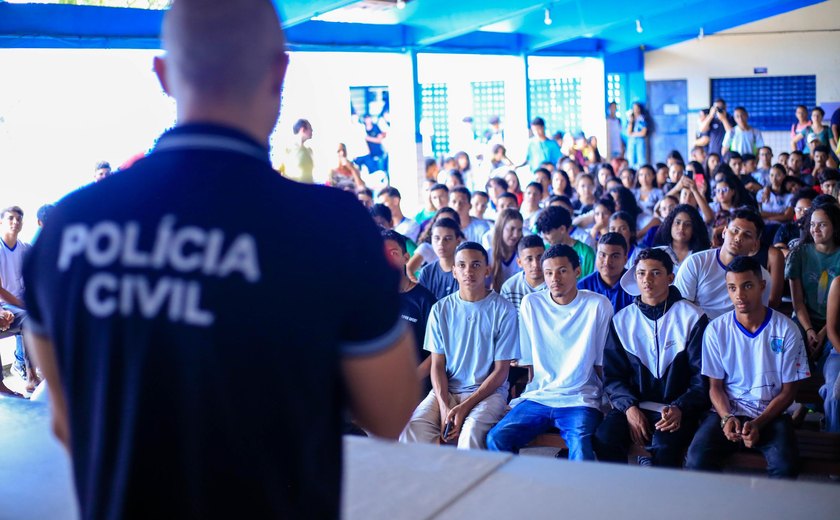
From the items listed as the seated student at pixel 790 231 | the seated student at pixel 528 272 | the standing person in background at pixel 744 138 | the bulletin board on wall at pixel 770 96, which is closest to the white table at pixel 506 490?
the seated student at pixel 528 272

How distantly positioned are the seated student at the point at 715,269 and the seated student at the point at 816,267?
1.02ft

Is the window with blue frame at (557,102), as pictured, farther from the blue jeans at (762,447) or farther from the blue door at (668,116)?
the blue jeans at (762,447)

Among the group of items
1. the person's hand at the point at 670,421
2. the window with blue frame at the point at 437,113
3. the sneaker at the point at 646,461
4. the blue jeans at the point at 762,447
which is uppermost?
the window with blue frame at the point at 437,113

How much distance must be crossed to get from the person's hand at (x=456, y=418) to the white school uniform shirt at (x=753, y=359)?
1051 mm

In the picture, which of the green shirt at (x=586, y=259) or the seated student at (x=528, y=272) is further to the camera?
the green shirt at (x=586, y=259)

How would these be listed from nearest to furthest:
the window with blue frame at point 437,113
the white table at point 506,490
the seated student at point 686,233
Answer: the white table at point 506,490
the seated student at point 686,233
the window with blue frame at point 437,113

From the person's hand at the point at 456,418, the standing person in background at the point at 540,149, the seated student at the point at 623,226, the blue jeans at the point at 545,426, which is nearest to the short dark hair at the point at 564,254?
the blue jeans at the point at 545,426

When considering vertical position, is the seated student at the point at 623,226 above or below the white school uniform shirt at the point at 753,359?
above

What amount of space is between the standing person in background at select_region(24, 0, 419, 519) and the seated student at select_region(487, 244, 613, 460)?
290 centimetres

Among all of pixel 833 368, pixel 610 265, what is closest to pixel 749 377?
pixel 833 368

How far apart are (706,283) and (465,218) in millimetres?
2560

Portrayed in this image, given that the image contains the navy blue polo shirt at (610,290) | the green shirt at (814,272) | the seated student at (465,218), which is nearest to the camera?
the navy blue polo shirt at (610,290)

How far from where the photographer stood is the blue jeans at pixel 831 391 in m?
3.83

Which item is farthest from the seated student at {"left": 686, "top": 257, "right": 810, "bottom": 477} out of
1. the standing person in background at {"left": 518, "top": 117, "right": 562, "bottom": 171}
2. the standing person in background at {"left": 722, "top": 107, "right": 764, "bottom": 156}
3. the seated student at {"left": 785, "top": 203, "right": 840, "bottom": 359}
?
the standing person in background at {"left": 722, "top": 107, "right": 764, "bottom": 156}
